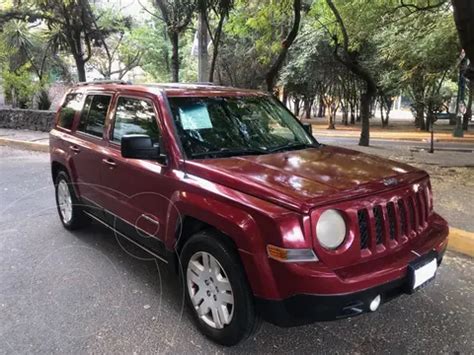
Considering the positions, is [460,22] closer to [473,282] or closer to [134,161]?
[473,282]

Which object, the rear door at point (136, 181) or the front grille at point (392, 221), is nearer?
the front grille at point (392, 221)

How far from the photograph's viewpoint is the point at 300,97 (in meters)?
33.8

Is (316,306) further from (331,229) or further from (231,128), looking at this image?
(231,128)

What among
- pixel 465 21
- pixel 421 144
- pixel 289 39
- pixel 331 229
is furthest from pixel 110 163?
pixel 421 144

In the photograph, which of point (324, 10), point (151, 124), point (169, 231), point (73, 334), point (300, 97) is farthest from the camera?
point (300, 97)

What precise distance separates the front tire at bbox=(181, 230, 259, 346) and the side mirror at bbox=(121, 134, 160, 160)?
757mm

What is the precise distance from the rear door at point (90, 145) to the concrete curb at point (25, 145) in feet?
27.2

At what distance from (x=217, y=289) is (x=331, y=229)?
0.92 meters

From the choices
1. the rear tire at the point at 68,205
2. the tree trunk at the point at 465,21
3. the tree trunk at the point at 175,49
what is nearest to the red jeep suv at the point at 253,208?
the rear tire at the point at 68,205

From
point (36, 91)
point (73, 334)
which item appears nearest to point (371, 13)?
point (73, 334)

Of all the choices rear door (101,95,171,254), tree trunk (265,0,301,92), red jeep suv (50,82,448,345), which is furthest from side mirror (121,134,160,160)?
tree trunk (265,0,301,92)

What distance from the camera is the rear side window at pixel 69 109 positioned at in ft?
17.7

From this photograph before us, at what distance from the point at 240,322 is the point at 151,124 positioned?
6.08 feet

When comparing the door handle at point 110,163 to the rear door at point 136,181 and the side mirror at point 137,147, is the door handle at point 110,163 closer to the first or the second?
the rear door at point 136,181
